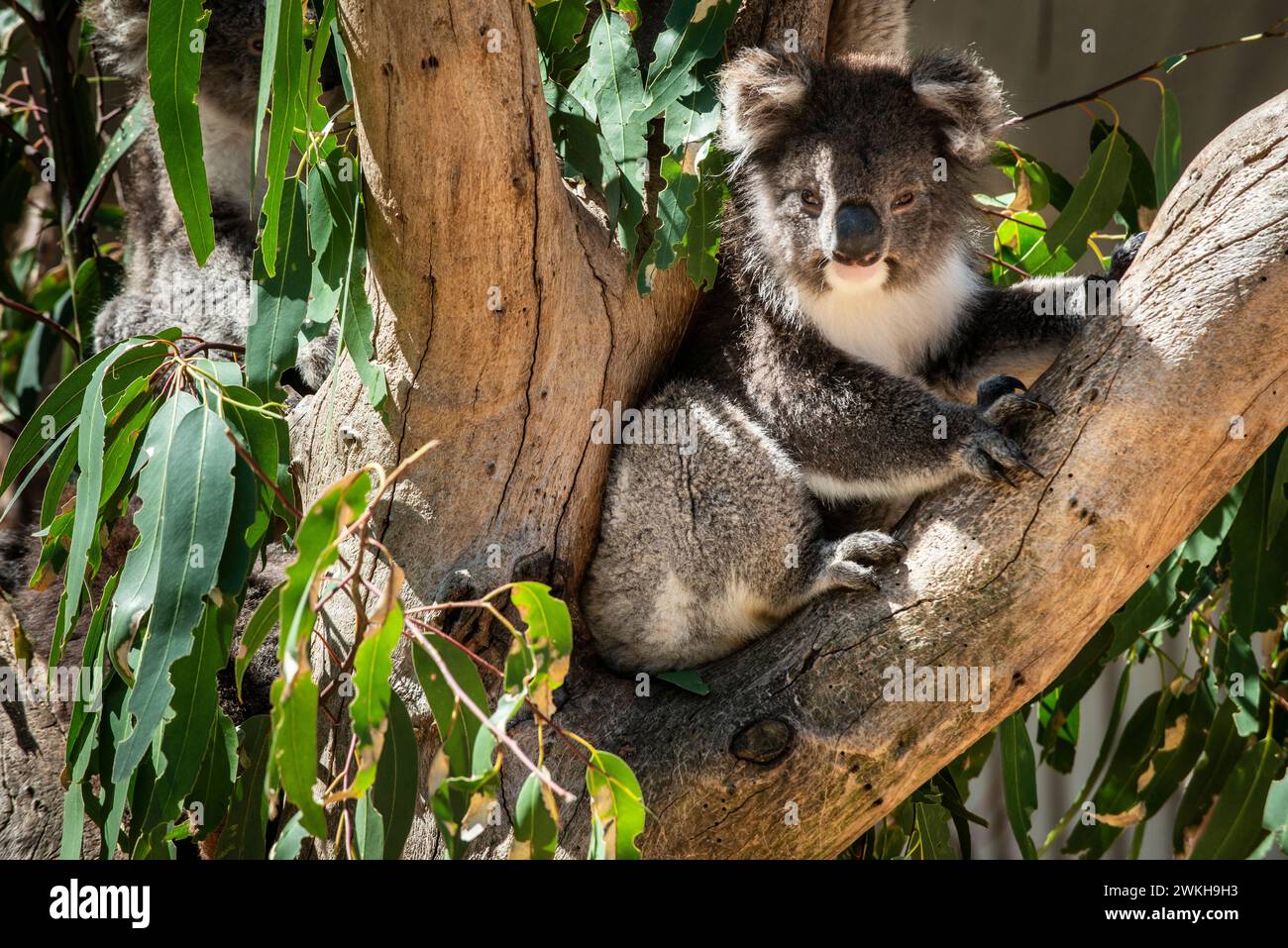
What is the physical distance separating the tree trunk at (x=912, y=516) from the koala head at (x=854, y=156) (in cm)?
36

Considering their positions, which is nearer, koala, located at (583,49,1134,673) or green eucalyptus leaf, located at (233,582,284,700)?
green eucalyptus leaf, located at (233,582,284,700)

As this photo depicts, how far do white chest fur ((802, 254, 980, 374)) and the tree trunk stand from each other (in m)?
0.43

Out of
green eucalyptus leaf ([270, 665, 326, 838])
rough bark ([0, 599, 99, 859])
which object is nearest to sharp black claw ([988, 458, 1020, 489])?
green eucalyptus leaf ([270, 665, 326, 838])

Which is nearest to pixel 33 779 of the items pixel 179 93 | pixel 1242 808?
pixel 179 93

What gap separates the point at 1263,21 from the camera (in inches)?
153

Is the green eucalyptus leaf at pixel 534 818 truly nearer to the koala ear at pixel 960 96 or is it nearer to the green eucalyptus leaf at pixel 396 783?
the green eucalyptus leaf at pixel 396 783

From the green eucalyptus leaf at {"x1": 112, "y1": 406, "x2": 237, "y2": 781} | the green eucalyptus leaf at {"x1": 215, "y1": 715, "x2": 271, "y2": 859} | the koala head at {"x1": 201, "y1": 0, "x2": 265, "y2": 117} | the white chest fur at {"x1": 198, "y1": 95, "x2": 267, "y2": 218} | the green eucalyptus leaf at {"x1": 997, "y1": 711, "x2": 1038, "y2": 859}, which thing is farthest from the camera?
the white chest fur at {"x1": 198, "y1": 95, "x2": 267, "y2": 218}

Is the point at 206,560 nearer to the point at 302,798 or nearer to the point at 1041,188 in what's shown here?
the point at 302,798

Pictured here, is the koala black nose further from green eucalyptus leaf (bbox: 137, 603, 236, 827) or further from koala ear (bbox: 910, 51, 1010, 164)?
green eucalyptus leaf (bbox: 137, 603, 236, 827)

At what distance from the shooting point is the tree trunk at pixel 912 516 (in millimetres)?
1741

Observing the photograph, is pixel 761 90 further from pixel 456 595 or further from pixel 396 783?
pixel 396 783

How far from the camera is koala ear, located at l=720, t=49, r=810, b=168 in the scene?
207cm

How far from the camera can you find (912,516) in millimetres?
1976

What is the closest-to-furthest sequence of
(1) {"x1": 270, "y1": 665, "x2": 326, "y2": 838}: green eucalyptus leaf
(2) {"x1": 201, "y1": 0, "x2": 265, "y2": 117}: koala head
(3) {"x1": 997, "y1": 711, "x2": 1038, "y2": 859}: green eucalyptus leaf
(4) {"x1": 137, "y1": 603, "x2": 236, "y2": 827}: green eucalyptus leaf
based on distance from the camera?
(1) {"x1": 270, "y1": 665, "x2": 326, "y2": 838}: green eucalyptus leaf, (4) {"x1": 137, "y1": 603, "x2": 236, "y2": 827}: green eucalyptus leaf, (3) {"x1": 997, "y1": 711, "x2": 1038, "y2": 859}: green eucalyptus leaf, (2) {"x1": 201, "y1": 0, "x2": 265, "y2": 117}: koala head
